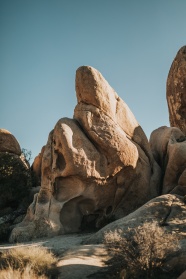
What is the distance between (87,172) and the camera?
18.8m

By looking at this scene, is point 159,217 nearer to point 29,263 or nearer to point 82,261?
point 82,261

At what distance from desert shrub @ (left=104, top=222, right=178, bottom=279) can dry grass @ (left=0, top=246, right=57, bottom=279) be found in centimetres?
201

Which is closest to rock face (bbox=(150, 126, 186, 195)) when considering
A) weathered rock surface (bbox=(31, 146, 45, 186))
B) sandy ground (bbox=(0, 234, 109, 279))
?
sandy ground (bbox=(0, 234, 109, 279))

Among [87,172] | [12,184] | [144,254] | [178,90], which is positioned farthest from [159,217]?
[178,90]

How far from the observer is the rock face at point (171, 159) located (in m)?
20.5

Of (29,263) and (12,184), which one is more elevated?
(12,184)

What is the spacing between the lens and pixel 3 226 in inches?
791

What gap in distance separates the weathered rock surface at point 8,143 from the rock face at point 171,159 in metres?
13.8

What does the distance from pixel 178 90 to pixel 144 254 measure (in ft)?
67.6

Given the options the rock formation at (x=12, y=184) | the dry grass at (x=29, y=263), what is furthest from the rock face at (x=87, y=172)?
the dry grass at (x=29, y=263)

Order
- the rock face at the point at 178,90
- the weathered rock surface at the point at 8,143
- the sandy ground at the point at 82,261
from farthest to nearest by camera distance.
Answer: the weathered rock surface at the point at 8,143
the rock face at the point at 178,90
the sandy ground at the point at 82,261

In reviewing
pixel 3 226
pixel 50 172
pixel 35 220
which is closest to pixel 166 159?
pixel 50 172

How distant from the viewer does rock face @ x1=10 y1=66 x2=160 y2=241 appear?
737 inches

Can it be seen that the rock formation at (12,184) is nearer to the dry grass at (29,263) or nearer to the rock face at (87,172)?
the rock face at (87,172)
